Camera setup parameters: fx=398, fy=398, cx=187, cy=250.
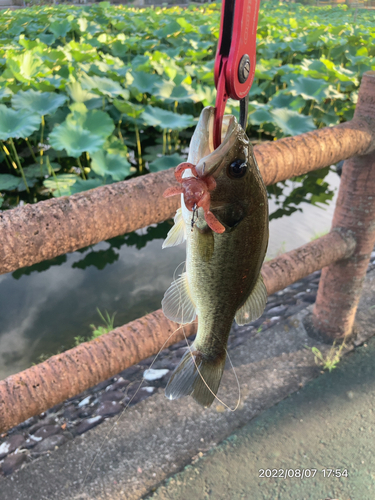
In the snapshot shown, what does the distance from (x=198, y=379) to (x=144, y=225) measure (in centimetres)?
49

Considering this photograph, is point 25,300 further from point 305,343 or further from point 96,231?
point 96,231

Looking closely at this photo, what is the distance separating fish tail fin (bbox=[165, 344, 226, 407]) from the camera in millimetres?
682

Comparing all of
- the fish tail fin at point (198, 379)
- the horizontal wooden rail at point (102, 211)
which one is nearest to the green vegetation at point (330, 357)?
the horizontal wooden rail at point (102, 211)

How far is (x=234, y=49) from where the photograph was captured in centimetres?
48

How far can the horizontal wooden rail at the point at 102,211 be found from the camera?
86 centimetres

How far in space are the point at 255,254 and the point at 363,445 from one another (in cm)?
151

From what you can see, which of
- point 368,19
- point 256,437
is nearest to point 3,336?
point 256,437

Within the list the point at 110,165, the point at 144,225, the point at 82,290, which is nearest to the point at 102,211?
the point at 144,225

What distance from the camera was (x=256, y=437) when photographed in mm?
1706

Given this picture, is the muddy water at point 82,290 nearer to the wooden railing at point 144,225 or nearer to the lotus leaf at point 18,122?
the lotus leaf at point 18,122

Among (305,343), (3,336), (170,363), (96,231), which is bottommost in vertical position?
(3,336)

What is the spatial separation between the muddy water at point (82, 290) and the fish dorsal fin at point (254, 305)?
7.17 feet

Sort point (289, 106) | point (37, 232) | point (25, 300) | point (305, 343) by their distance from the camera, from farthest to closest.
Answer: point (289, 106), point (25, 300), point (305, 343), point (37, 232)

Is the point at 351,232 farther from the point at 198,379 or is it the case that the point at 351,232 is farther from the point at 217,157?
the point at 217,157
